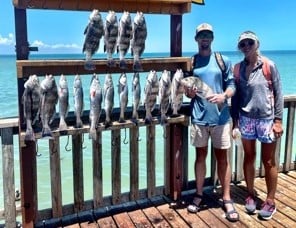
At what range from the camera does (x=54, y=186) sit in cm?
328

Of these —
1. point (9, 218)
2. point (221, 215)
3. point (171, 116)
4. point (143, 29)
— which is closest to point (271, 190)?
point (221, 215)

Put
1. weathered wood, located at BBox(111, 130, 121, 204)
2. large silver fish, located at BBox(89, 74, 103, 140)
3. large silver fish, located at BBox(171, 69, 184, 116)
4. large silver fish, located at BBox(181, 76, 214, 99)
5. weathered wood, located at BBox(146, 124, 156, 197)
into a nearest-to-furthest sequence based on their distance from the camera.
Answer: large silver fish, located at BBox(89, 74, 103, 140) → large silver fish, located at BBox(181, 76, 214, 99) → large silver fish, located at BBox(171, 69, 184, 116) → weathered wood, located at BBox(111, 130, 121, 204) → weathered wood, located at BBox(146, 124, 156, 197)

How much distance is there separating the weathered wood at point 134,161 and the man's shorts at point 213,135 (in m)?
0.55

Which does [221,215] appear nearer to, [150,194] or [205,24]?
[150,194]

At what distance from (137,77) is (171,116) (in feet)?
1.80

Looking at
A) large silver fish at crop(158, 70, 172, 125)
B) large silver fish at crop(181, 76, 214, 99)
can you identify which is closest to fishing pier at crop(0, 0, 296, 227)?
large silver fish at crop(158, 70, 172, 125)

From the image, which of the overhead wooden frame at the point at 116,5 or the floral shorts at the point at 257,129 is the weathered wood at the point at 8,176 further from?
the floral shorts at the point at 257,129

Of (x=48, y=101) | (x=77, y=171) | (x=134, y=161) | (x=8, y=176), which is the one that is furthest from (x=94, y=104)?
(x=8, y=176)

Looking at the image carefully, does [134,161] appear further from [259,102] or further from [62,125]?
[259,102]

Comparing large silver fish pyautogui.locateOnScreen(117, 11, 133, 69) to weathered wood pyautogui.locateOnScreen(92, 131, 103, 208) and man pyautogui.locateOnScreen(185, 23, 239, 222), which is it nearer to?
man pyautogui.locateOnScreen(185, 23, 239, 222)

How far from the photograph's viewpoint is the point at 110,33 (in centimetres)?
291

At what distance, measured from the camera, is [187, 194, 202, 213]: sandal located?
348 cm

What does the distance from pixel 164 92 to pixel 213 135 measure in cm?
62

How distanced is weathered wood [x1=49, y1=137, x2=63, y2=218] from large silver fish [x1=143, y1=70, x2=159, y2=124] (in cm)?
82
